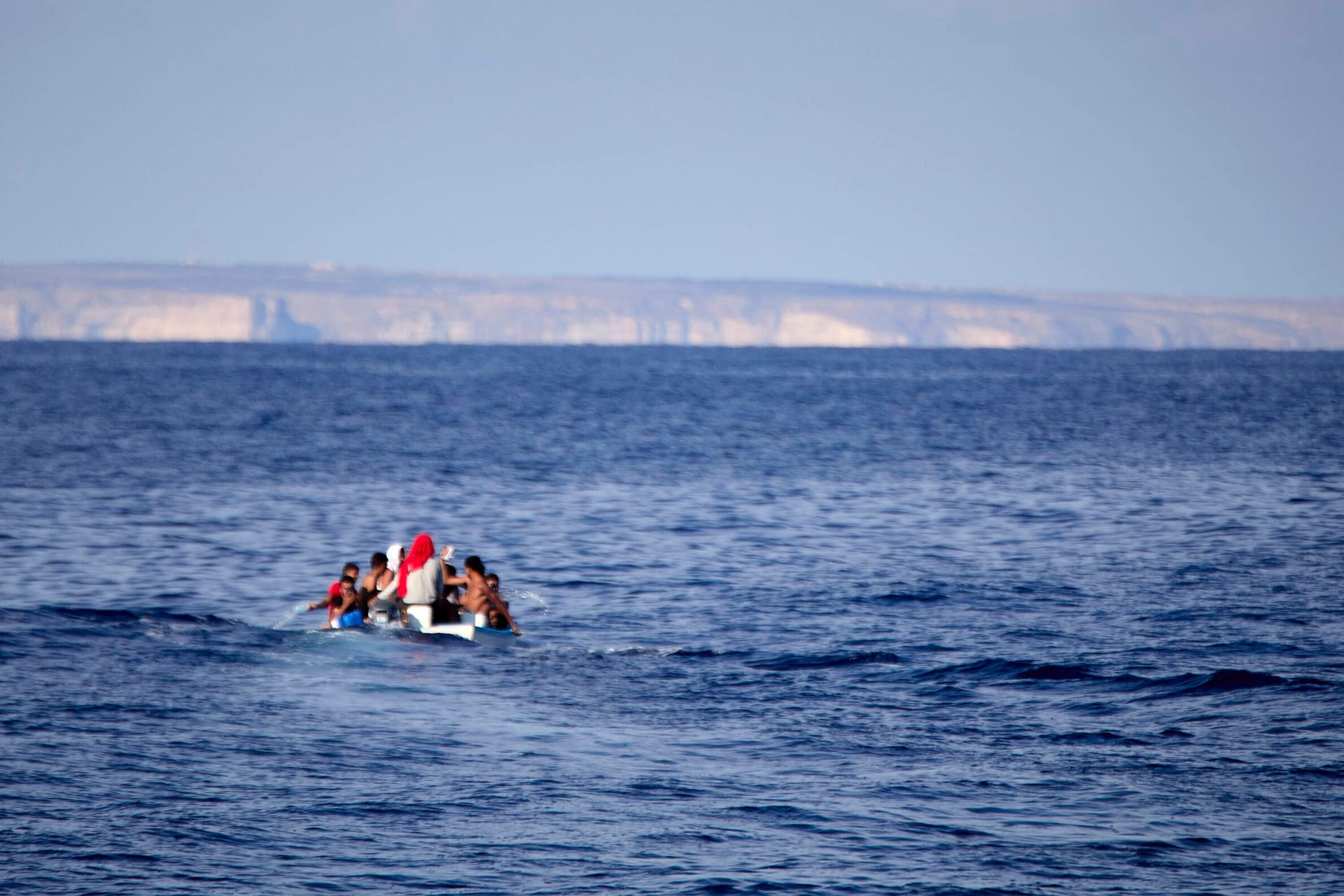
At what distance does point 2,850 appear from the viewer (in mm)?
13688

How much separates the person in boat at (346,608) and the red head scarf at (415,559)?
0.70m

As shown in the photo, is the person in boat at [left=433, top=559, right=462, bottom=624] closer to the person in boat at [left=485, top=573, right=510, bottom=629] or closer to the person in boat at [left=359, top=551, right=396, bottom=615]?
the person in boat at [left=485, top=573, right=510, bottom=629]

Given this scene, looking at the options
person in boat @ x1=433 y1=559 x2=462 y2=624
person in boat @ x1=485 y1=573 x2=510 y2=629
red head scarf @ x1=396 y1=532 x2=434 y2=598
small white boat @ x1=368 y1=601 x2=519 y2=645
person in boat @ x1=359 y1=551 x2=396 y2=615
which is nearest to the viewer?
small white boat @ x1=368 y1=601 x2=519 y2=645

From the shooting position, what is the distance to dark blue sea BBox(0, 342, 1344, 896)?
13.8 metres

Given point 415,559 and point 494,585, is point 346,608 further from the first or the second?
point 494,585

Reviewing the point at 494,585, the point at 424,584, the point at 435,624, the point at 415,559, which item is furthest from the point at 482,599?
the point at 415,559

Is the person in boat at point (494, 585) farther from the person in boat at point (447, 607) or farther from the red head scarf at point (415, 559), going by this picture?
the red head scarf at point (415, 559)

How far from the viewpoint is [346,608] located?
941 inches

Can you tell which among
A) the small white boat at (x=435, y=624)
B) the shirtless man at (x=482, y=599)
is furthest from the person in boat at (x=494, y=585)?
the small white boat at (x=435, y=624)

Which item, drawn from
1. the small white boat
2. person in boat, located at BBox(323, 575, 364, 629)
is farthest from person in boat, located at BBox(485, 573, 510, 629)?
person in boat, located at BBox(323, 575, 364, 629)

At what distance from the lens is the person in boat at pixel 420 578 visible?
23.8 m

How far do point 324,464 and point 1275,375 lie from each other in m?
135

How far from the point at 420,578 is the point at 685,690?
224 inches

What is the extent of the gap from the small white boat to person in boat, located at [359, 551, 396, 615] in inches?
5.9
